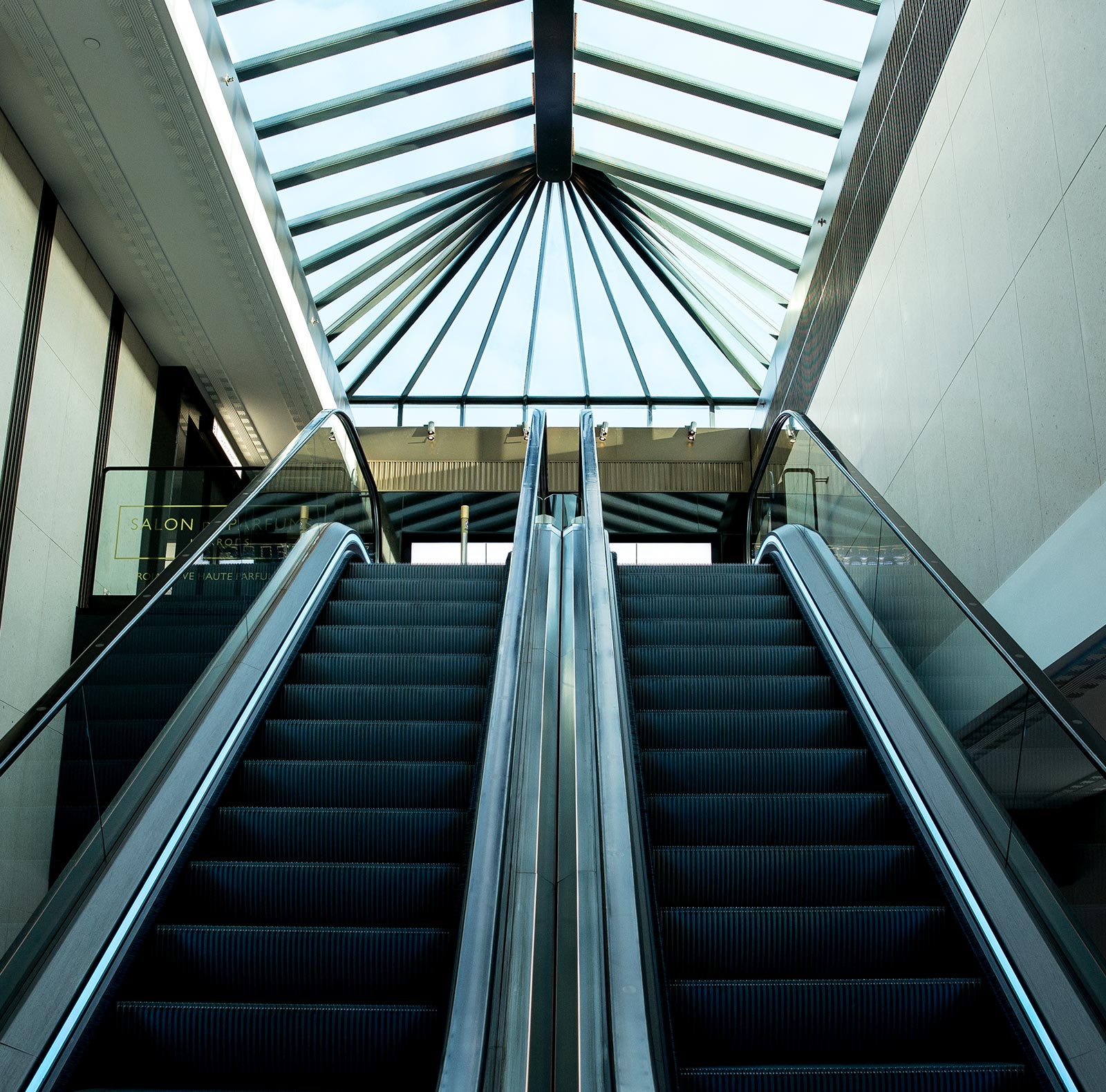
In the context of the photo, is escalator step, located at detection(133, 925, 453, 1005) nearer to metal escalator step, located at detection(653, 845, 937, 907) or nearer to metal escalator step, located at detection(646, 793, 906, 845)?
metal escalator step, located at detection(653, 845, 937, 907)

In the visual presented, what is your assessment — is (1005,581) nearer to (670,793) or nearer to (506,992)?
(670,793)

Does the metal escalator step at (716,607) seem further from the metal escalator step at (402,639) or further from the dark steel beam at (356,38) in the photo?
the dark steel beam at (356,38)

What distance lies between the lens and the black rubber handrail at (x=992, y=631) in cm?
313

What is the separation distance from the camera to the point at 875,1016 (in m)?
3.23

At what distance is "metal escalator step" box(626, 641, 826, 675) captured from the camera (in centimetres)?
566

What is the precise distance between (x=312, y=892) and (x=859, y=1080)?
73.3 inches

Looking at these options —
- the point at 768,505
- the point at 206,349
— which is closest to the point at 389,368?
the point at 206,349

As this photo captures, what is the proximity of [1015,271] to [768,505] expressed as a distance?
2.98m

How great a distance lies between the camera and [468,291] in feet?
49.1

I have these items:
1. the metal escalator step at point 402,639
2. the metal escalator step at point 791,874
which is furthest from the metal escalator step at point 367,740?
the metal escalator step at point 791,874

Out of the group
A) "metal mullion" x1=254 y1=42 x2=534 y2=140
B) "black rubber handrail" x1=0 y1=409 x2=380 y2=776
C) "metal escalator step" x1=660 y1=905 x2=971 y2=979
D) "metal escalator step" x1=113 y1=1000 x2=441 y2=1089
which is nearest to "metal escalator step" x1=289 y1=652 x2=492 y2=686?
"black rubber handrail" x1=0 y1=409 x2=380 y2=776

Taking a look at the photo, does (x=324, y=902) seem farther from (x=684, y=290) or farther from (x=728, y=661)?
(x=684, y=290)

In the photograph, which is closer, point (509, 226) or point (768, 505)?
point (768, 505)

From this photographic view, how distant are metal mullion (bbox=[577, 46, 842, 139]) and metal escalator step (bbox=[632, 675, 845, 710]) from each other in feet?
24.3
